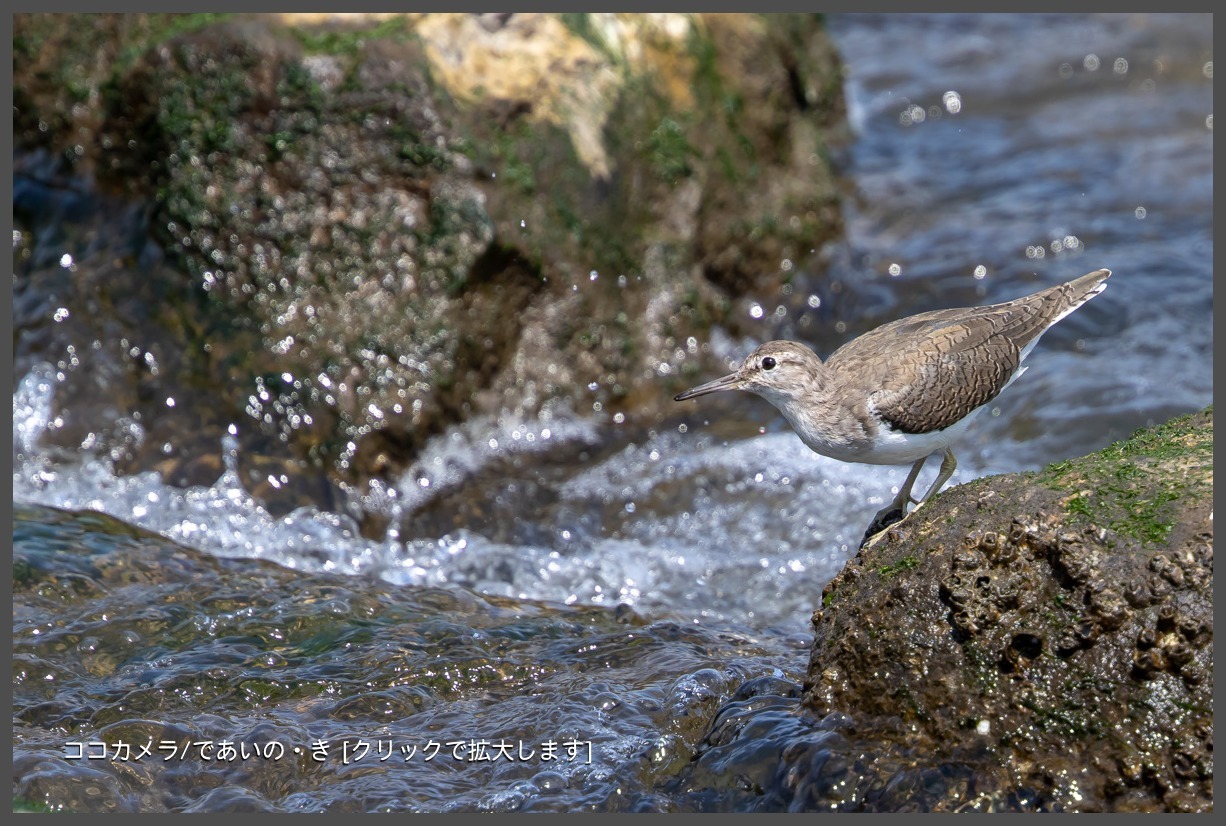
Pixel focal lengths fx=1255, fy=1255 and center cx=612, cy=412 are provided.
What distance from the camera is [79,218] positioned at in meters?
9.06

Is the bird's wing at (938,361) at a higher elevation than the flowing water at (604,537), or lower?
Result: higher

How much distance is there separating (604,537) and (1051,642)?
13.6ft

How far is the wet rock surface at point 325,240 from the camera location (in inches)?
333

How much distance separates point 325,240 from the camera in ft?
28.6

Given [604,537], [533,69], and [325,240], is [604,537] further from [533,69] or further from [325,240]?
[533,69]

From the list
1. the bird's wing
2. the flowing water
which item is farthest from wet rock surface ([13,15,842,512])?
the bird's wing

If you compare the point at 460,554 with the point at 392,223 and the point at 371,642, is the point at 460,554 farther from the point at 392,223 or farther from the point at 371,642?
the point at 392,223

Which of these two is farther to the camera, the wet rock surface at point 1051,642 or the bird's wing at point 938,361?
the bird's wing at point 938,361

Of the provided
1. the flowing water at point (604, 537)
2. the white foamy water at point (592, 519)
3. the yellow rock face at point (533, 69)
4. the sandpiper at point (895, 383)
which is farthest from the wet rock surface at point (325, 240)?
the sandpiper at point (895, 383)

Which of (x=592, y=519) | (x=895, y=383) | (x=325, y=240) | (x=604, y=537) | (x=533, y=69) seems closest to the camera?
(x=895, y=383)

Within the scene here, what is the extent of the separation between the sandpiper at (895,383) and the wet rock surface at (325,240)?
2964 mm

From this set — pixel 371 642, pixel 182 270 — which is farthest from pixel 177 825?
pixel 182 270

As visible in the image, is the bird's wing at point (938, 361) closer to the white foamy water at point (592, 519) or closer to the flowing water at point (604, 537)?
the flowing water at point (604, 537)

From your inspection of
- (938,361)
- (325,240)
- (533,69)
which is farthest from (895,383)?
(533,69)
